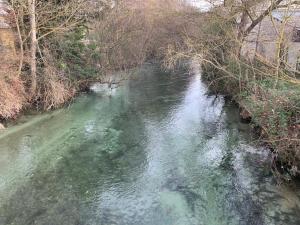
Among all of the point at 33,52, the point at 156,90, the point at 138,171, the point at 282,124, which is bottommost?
the point at 138,171

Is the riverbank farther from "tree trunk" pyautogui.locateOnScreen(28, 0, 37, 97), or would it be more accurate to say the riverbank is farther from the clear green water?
"tree trunk" pyautogui.locateOnScreen(28, 0, 37, 97)

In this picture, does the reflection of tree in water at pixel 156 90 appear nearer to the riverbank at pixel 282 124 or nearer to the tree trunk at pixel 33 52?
the tree trunk at pixel 33 52

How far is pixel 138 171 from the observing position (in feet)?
31.4

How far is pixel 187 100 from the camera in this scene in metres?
16.7

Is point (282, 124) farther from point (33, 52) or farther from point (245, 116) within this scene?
point (33, 52)

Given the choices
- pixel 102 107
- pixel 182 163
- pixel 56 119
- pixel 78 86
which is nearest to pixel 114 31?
pixel 78 86

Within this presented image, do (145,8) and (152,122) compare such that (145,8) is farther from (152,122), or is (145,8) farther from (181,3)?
(152,122)

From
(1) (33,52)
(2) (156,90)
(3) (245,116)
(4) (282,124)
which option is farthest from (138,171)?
(2) (156,90)

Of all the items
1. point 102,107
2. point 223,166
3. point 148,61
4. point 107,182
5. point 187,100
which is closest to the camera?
point 107,182

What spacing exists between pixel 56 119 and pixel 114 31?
776cm

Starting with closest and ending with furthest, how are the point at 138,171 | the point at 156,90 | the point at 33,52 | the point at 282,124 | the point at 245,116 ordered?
the point at 282,124 < the point at 138,171 < the point at 245,116 < the point at 33,52 < the point at 156,90

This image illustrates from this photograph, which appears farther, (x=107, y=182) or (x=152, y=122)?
(x=152, y=122)

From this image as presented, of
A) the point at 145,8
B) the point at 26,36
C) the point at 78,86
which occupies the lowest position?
the point at 78,86

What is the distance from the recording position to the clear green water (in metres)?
7.66
